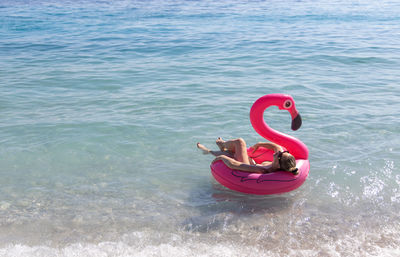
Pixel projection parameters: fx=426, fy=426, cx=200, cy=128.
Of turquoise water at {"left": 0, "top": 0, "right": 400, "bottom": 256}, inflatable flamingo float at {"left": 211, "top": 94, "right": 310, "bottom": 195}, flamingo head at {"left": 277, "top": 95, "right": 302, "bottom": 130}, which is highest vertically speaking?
flamingo head at {"left": 277, "top": 95, "right": 302, "bottom": 130}

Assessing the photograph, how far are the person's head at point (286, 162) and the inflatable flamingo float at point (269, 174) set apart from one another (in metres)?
0.08

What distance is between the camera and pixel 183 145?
6.43 m

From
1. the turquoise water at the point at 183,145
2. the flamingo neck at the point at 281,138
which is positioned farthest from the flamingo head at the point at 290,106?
the turquoise water at the point at 183,145

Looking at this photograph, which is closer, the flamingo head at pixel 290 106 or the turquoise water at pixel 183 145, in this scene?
the turquoise water at pixel 183 145

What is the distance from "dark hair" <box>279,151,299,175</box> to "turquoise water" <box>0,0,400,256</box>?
446 millimetres

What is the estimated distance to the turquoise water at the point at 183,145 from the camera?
4.27m

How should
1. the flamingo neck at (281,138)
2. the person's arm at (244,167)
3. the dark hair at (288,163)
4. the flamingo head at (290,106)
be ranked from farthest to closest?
the flamingo neck at (281,138) < the flamingo head at (290,106) < the person's arm at (244,167) < the dark hair at (288,163)

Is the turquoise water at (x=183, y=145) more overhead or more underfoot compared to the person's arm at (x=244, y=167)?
more underfoot

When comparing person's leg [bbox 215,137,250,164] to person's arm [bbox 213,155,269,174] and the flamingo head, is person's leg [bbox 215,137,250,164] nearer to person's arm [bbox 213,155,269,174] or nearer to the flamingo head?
person's arm [bbox 213,155,269,174]

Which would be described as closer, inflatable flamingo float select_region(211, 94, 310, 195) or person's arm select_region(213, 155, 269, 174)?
inflatable flamingo float select_region(211, 94, 310, 195)

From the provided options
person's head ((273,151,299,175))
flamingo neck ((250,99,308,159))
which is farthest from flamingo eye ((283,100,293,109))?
person's head ((273,151,299,175))

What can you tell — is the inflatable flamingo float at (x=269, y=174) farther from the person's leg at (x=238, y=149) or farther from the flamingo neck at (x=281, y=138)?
the person's leg at (x=238, y=149)

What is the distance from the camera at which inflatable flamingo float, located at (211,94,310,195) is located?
15.4 ft

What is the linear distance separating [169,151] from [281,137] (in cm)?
182
